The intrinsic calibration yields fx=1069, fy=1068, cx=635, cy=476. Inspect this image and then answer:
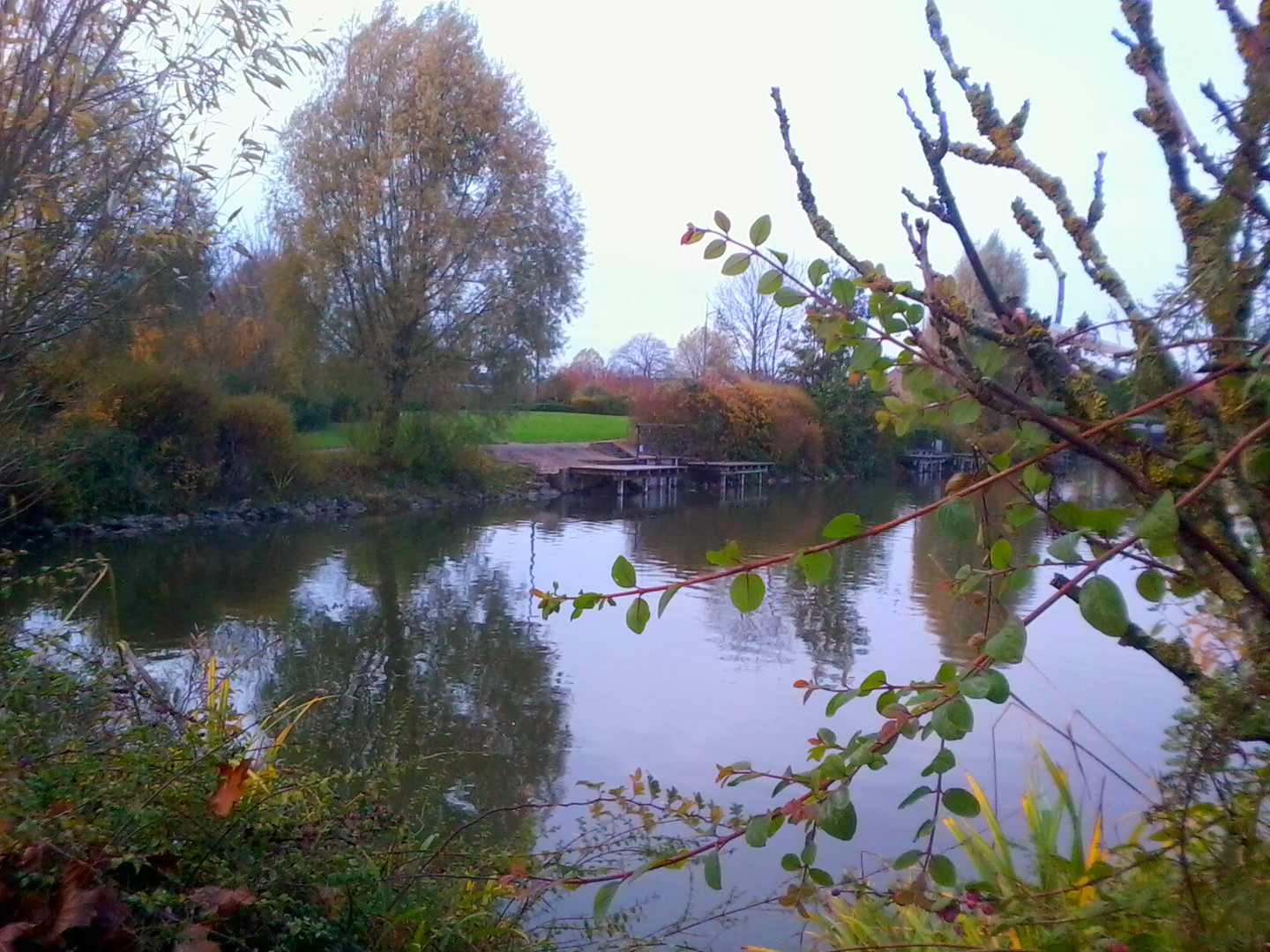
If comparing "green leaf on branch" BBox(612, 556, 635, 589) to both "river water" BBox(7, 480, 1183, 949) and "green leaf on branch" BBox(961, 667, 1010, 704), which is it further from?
"river water" BBox(7, 480, 1183, 949)

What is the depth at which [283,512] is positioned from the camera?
62.1ft

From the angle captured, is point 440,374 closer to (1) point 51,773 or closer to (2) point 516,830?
(2) point 516,830

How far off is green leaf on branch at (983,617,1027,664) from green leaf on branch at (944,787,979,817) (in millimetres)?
325

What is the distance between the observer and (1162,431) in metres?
1.76

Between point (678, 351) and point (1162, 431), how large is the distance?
44.8m

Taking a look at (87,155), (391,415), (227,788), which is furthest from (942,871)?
(391,415)

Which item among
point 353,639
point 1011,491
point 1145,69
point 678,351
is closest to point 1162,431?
point 1011,491

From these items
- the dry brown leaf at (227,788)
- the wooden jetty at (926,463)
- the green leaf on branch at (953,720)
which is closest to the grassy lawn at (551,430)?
the wooden jetty at (926,463)

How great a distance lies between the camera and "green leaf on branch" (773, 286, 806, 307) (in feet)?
5.23

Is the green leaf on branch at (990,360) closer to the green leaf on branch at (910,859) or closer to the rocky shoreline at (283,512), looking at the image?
the green leaf on branch at (910,859)

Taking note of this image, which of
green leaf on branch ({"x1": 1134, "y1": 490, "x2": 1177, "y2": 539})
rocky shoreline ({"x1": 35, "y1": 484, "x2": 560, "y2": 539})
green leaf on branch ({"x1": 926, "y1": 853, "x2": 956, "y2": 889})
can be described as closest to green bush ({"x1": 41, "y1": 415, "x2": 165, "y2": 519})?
rocky shoreline ({"x1": 35, "y1": 484, "x2": 560, "y2": 539})

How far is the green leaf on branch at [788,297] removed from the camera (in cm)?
159

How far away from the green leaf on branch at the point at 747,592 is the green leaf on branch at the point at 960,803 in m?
0.36

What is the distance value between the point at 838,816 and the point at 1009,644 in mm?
348
